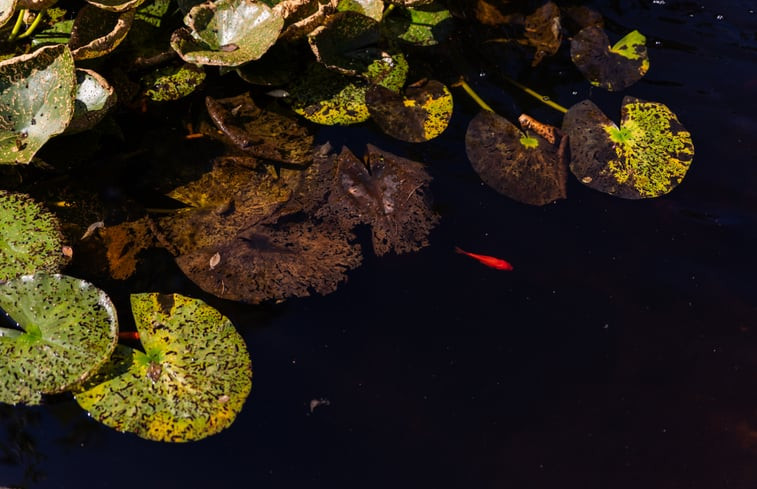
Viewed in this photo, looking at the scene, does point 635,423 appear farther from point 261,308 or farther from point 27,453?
point 27,453

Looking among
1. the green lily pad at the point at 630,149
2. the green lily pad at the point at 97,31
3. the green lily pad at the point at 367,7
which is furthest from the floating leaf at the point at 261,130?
the green lily pad at the point at 630,149

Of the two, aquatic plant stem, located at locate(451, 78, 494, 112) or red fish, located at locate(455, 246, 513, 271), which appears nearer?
red fish, located at locate(455, 246, 513, 271)

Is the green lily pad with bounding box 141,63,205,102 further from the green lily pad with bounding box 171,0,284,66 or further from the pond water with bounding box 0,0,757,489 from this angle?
the pond water with bounding box 0,0,757,489

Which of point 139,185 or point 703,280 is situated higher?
point 139,185

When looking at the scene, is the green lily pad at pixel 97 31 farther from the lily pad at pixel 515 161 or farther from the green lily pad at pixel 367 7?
the lily pad at pixel 515 161

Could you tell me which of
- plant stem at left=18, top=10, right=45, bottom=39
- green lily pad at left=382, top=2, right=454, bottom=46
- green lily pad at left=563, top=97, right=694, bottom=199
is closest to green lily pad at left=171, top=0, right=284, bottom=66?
plant stem at left=18, top=10, right=45, bottom=39

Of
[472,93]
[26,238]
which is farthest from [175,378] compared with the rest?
[472,93]

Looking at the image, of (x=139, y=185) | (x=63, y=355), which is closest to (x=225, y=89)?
(x=139, y=185)
